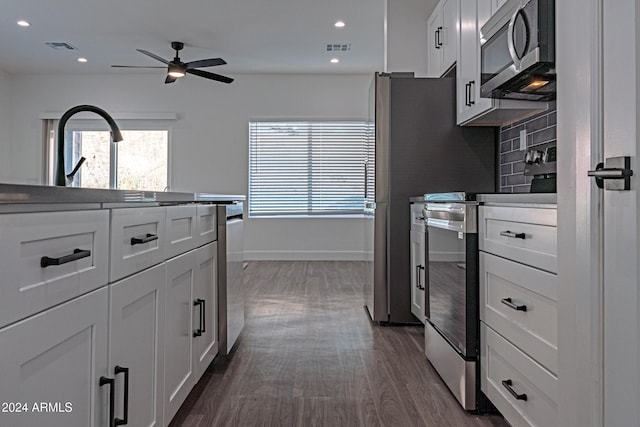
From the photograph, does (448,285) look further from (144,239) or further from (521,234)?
(144,239)

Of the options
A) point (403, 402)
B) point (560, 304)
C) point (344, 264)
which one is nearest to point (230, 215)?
point (403, 402)

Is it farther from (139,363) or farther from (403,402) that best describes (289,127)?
(139,363)

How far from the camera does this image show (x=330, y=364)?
7.82 feet

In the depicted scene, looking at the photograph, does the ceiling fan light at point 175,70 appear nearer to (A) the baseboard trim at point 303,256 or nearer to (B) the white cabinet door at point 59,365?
(A) the baseboard trim at point 303,256

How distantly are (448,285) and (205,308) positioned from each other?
105 cm

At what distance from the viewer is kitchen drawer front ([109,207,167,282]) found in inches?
42.9

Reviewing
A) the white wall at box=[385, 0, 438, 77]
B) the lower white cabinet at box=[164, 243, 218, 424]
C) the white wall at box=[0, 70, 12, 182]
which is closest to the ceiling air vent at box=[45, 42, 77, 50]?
the white wall at box=[0, 70, 12, 182]

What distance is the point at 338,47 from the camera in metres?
5.83

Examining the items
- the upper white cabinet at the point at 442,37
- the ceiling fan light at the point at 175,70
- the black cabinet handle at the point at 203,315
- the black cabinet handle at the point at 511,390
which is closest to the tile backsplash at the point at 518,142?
the upper white cabinet at the point at 442,37

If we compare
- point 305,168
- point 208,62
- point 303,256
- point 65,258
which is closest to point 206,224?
point 65,258

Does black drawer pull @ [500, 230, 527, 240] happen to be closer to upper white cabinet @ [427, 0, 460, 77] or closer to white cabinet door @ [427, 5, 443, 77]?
upper white cabinet @ [427, 0, 460, 77]

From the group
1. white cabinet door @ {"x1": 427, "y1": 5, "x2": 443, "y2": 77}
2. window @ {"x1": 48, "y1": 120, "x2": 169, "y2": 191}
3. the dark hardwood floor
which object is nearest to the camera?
the dark hardwood floor

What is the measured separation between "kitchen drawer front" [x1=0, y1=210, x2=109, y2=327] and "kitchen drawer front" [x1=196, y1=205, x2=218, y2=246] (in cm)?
89

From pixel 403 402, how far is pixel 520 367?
59 cm
